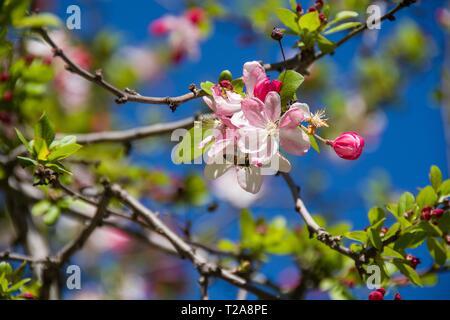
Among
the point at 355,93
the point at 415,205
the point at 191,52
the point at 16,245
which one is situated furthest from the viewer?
the point at 355,93

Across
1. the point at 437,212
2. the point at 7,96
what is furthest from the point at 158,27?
the point at 437,212

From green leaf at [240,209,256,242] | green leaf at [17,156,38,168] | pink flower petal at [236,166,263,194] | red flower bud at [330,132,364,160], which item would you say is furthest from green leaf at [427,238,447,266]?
green leaf at [17,156,38,168]

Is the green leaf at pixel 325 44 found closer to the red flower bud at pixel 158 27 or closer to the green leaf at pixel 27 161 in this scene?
the green leaf at pixel 27 161

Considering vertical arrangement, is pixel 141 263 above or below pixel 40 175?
above

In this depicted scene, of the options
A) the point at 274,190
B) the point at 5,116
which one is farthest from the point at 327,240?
the point at 274,190

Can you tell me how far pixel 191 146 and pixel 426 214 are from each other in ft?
1.93

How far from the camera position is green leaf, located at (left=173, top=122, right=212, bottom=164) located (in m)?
1.26

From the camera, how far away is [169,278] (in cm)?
363

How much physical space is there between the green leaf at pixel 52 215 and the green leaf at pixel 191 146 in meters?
0.63

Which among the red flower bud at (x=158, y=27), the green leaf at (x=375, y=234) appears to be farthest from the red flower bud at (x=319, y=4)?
the red flower bud at (x=158, y=27)

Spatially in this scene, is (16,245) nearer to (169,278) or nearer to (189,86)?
(189,86)

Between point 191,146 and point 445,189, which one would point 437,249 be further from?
point 191,146

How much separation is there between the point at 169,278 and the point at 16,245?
1591 millimetres

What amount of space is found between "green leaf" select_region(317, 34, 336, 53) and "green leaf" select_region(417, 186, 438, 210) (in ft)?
1.43
